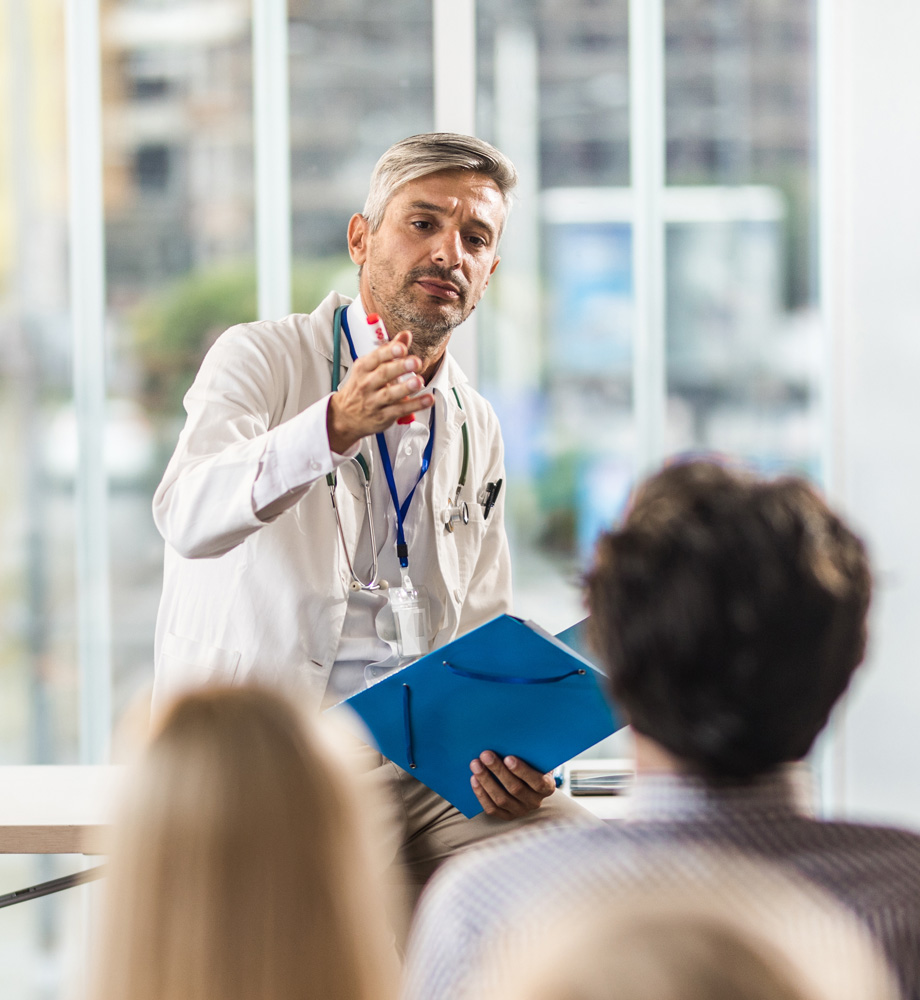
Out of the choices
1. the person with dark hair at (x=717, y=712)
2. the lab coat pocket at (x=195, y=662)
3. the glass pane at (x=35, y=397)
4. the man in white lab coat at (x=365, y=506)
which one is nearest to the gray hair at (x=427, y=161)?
the man in white lab coat at (x=365, y=506)

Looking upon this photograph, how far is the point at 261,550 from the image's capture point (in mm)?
1886

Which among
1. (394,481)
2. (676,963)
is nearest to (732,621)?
(676,963)

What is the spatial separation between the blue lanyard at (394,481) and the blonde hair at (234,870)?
1182 millimetres

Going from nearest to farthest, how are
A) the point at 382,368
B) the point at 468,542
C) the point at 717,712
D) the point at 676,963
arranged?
the point at 676,963
the point at 717,712
the point at 382,368
the point at 468,542

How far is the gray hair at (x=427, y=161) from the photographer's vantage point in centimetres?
200

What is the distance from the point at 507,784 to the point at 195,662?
578mm

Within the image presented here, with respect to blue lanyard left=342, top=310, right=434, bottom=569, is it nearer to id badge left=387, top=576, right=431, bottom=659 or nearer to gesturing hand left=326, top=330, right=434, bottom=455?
id badge left=387, top=576, right=431, bottom=659

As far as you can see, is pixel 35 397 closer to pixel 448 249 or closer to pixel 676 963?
pixel 448 249

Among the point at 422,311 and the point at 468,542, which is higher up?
the point at 422,311

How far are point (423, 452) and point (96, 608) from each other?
154 cm

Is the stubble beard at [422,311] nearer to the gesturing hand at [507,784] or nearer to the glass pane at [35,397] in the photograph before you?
the gesturing hand at [507,784]

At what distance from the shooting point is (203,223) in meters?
3.12

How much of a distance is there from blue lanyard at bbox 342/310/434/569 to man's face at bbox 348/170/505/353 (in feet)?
0.27

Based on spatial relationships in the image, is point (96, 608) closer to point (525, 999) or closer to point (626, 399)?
point (626, 399)
